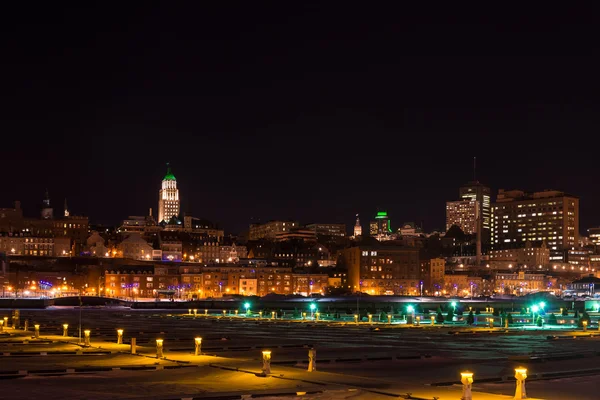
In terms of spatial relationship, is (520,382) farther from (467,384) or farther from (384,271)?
(384,271)

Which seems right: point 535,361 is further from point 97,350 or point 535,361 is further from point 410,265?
point 410,265

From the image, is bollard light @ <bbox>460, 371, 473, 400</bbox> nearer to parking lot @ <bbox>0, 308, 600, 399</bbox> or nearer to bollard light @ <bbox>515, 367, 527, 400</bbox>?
bollard light @ <bbox>515, 367, 527, 400</bbox>

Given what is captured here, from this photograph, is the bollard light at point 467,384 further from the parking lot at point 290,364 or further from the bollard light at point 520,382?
the parking lot at point 290,364

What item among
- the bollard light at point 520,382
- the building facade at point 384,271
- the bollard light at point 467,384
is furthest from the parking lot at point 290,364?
the building facade at point 384,271

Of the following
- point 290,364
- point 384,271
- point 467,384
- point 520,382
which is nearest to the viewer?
point 467,384

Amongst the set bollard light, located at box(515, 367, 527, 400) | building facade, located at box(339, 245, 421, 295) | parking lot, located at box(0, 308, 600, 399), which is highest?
building facade, located at box(339, 245, 421, 295)

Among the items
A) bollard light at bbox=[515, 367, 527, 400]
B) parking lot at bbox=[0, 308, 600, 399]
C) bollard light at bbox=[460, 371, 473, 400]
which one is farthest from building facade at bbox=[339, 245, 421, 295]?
bollard light at bbox=[460, 371, 473, 400]

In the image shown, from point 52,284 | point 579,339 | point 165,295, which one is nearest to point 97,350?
point 579,339

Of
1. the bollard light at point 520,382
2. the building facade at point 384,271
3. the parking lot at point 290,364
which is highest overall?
the building facade at point 384,271

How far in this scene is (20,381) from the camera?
24906mm

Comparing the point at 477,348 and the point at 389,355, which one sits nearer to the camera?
the point at 389,355

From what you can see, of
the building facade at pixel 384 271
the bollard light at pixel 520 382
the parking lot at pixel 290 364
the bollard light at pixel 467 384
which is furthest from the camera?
the building facade at pixel 384 271

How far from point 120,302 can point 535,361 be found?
112 meters

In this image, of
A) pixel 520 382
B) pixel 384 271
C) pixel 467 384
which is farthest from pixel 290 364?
pixel 384 271
